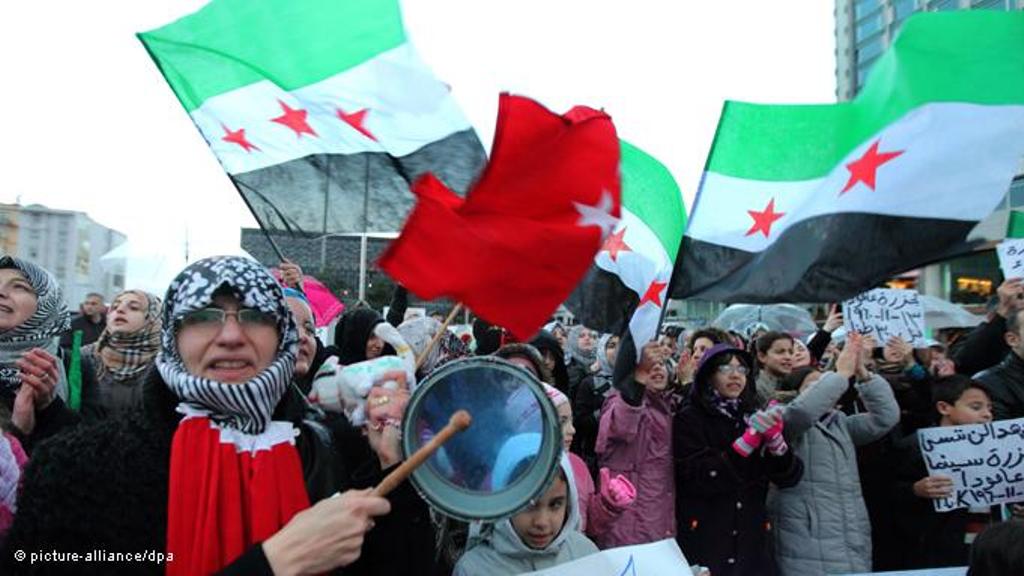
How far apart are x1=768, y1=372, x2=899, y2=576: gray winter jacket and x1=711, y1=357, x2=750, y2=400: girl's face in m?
0.28

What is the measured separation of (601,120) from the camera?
2229mm

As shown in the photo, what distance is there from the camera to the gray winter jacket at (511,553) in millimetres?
2385

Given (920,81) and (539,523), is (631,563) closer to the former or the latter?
(539,523)

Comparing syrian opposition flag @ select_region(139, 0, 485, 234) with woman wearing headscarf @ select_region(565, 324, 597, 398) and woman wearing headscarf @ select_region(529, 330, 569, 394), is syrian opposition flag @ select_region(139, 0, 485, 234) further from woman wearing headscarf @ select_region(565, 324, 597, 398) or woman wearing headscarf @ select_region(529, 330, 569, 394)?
woman wearing headscarf @ select_region(565, 324, 597, 398)

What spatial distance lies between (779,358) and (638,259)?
1.77 meters

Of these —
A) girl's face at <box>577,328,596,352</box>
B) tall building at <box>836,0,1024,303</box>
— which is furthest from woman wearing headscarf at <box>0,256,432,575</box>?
tall building at <box>836,0,1024,303</box>

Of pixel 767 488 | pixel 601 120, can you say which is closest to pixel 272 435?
pixel 601 120

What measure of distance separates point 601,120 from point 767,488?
265cm

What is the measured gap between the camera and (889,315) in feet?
15.7

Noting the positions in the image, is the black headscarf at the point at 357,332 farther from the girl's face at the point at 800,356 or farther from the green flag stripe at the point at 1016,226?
the green flag stripe at the point at 1016,226

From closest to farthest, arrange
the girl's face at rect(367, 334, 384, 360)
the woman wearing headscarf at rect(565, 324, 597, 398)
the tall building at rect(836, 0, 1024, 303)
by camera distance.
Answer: the girl's face at rect(367, 334, 384, 360) → the woman wearing headscarf at rect(565, 324, 597, 398) → the tall building at rect(836, 0, 1024, 303)

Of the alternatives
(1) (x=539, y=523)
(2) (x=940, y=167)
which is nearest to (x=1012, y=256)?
(2) (x=940, y=167)

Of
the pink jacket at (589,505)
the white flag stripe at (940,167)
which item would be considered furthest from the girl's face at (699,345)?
the pink jacket at (589,505)

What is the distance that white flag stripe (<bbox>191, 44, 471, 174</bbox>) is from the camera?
3.14 meters
